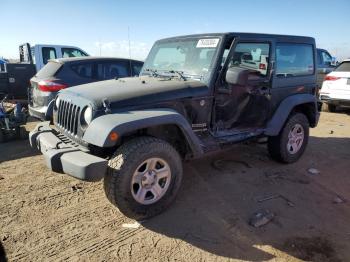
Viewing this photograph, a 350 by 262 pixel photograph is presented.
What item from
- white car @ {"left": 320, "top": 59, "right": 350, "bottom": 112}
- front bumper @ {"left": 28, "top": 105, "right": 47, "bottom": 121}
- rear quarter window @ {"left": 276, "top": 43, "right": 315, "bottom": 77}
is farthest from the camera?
white car @ {"left": 320, "top": 59, "right": 350, "bottom": 112}

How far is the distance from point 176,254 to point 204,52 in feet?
8.23

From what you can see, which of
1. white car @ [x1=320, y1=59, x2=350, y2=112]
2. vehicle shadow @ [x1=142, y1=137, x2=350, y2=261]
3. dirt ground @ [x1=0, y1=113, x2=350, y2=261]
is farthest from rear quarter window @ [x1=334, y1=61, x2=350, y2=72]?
dirt ground @ [x1=0, y1=113, x2=350, y2=261]

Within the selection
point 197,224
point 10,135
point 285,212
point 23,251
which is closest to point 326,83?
point 285,212

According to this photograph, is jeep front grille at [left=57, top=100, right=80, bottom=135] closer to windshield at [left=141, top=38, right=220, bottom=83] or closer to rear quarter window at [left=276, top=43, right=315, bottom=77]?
windshield at [left=141, top=38, right=220, bottom=83]

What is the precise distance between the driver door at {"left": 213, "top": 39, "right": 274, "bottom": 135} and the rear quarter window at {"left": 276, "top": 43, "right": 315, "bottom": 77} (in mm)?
235

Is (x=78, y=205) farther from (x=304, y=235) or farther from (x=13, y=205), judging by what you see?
(x=304, y=235)

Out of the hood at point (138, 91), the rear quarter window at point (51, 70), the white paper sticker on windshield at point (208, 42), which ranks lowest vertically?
the hood at point (138, 91)

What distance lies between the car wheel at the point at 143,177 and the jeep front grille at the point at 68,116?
716mm

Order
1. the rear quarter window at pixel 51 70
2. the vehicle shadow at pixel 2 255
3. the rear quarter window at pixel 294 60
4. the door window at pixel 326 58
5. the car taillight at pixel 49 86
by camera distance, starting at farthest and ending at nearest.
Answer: the door window at pixel 326 58, the rear quarter window at pixel 51 70, the car taillight at pixel 49 86, the rear quarter window at pixel 294 60, the vehicle shadow at pixel 2 255

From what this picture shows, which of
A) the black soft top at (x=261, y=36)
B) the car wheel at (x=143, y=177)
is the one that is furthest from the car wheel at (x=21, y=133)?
the car wheel at (x=143, y=177)

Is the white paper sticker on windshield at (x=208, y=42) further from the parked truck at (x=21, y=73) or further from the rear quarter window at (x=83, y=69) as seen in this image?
the parked truck at (x=21, y=73)

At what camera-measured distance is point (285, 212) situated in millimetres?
3699

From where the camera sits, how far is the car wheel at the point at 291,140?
16.5ft

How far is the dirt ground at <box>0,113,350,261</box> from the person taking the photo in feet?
9.76
